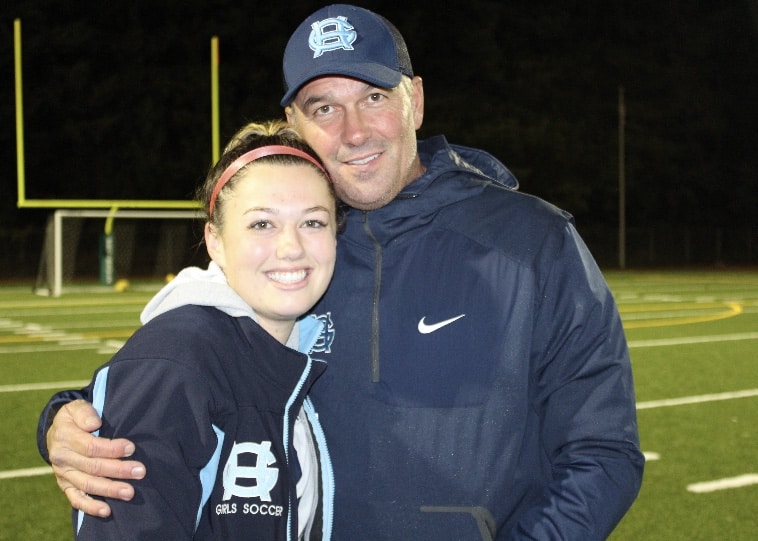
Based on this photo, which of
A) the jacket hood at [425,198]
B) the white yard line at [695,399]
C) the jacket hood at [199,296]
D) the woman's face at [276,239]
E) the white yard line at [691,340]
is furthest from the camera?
the white yard line at [691,340]

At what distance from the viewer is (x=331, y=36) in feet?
6.67

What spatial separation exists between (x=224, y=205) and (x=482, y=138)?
A: 30402 millimetres

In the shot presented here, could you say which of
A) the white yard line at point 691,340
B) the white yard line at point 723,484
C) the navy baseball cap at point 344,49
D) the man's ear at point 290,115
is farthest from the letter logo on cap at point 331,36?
the white yard line at point 691,340

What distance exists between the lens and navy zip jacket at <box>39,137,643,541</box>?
1761 millimetres

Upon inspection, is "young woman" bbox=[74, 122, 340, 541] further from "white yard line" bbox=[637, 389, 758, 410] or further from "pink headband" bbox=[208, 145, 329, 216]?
"white yard line" bbox=[637, 389, 758, 410]

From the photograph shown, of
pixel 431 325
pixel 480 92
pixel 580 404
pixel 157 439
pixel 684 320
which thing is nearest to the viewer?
pixel 157 439

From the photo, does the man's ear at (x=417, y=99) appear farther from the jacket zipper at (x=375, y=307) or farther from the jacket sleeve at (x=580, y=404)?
the jacket sleeve at (x=580, y=404)

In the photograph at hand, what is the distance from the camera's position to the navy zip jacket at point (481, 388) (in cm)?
176

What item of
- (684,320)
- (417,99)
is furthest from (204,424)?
(684,320)

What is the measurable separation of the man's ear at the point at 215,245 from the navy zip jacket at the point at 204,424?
9.6 inches

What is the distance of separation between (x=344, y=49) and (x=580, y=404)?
909 millimetres

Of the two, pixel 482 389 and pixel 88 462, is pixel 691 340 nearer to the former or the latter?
pixel 482 389

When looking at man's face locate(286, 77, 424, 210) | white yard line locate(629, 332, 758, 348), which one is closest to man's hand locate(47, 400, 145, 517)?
man's face locate(286, 77, 424, 210)

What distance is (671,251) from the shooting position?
114 feet
